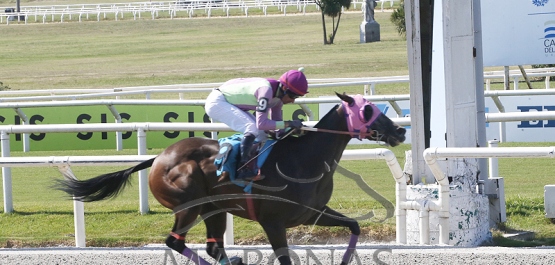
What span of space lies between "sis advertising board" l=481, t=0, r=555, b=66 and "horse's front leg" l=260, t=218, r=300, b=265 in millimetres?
9008

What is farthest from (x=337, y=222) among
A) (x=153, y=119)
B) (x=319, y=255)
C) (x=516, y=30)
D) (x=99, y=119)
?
(x=516, y=30)

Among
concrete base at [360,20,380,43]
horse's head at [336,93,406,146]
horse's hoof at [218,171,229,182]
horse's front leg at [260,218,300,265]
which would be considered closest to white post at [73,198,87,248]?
horse's hoof at [218,171,229,182]

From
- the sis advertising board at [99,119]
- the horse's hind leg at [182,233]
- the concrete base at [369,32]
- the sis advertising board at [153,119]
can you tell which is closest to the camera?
the horse's hind leg at [182,233]

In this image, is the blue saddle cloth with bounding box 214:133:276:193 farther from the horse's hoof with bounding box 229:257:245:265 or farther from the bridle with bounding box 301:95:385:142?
the horse's hoof with bounding box 229:257:245:265

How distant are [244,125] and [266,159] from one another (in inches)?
9.6

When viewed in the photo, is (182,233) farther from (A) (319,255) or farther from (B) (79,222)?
(B) (79,222)

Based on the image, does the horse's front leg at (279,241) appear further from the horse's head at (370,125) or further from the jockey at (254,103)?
the horse's head at (370,125)

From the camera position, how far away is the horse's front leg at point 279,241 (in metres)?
5.13

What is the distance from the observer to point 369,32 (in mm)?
36750

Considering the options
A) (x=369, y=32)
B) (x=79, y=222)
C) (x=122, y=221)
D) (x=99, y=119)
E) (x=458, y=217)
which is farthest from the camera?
(x=369, y=32)

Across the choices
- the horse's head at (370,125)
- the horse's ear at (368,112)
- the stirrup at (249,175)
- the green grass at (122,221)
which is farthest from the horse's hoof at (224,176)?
the green grass at (122,221)

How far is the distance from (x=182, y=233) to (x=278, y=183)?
2.28ft

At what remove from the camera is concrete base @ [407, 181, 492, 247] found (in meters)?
6.14

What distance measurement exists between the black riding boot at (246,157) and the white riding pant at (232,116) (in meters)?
0.05
